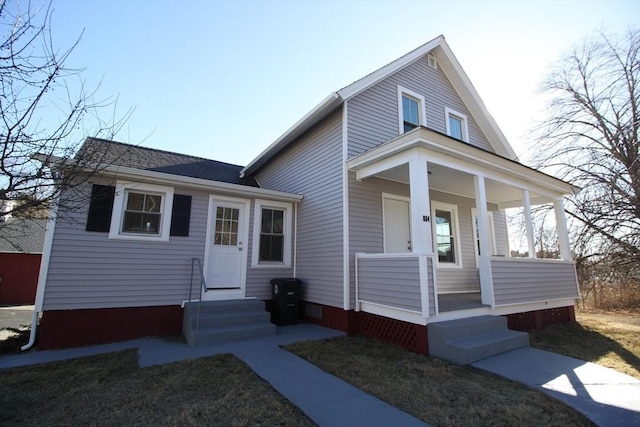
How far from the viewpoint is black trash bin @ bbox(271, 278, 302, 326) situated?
6797 mm

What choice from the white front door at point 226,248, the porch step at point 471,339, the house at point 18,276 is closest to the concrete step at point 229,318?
the white front door at point 226,248

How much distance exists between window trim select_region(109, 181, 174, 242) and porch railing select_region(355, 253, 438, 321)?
4.09 meters

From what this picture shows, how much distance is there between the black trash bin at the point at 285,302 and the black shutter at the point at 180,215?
2.38 metres

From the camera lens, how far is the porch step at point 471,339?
4.35m

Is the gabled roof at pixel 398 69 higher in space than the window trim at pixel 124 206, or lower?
higher

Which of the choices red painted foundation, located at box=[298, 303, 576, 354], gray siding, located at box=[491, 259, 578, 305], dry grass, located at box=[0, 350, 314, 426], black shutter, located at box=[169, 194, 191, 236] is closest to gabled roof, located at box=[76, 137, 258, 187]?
black shutter, located at box=[169, 194, 191, 236]

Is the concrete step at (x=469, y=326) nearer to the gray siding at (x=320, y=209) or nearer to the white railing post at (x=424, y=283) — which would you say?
the white railing post at (x=424, y=283)

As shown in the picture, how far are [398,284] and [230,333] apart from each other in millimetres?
3148

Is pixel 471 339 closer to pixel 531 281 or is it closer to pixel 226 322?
pixel 531 281

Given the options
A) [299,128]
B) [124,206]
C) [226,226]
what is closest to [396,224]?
[299,128]

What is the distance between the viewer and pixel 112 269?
5.60m

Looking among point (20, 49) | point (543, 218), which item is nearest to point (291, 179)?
point (20, 49)

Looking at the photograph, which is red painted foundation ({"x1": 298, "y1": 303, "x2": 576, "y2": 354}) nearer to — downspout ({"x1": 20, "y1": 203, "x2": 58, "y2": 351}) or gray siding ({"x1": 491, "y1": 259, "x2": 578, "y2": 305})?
gray siding ({"x1": 491, "y1": 259, "x2": 578, "y2": 305})

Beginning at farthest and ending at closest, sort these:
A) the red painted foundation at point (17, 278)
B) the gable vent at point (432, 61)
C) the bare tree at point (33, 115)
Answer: the red painted foundation at point (17, 278) < the gable vent at point (432, 61) < the bare tree at point (33, 115)
